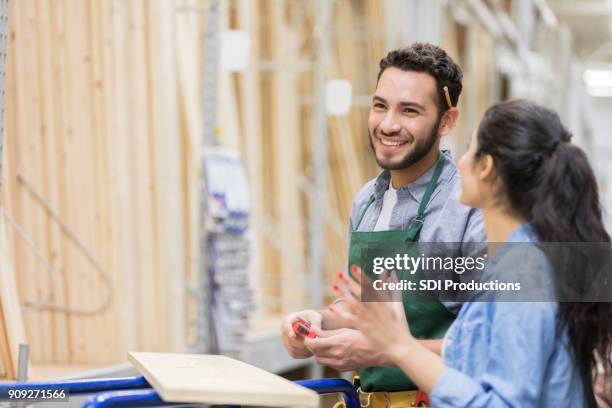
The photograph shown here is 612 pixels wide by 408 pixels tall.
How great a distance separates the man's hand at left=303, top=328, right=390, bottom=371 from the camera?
2082 mm

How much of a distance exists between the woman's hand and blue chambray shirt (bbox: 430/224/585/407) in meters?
0.12

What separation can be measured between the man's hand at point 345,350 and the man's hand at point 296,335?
16cm

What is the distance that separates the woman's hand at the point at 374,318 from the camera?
1.96 m

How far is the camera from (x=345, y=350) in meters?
2.18

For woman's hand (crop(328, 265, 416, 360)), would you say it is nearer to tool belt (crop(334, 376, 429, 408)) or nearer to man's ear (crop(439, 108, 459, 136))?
tool belt (crop(334, 376, 429, 408))

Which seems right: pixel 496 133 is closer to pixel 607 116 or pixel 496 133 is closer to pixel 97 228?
pixel 97 228

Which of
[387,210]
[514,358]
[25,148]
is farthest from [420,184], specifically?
[25,148]

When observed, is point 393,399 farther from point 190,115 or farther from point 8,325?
point 190,115

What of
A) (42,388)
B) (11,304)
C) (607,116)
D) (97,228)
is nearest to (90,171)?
(97,228)

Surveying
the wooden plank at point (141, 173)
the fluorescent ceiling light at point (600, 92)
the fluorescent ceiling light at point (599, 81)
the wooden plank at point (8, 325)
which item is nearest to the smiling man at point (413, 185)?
the wooden plank at point (8, 325)

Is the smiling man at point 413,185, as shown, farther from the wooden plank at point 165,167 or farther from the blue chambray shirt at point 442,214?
the wooden plank at point 165,167

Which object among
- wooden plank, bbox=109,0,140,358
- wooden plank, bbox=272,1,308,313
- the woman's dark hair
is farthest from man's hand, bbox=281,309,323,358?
wooden plank, bbox=272,1,308,313

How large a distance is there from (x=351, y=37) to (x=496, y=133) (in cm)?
706

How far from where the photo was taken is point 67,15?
183 inches
